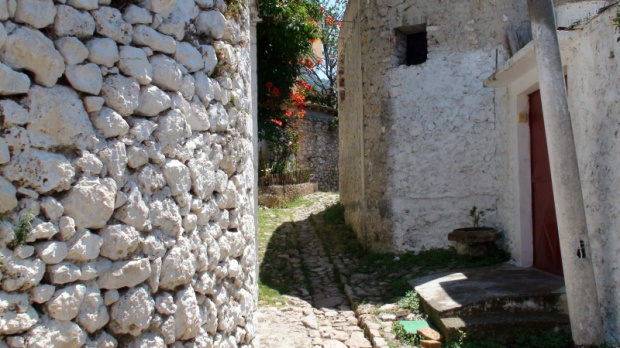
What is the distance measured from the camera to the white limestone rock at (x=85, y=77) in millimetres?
2221

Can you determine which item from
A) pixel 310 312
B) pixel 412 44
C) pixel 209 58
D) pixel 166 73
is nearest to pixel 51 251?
pixel 166 73

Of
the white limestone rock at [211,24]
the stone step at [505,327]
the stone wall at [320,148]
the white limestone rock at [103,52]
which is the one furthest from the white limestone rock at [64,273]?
the stone wall at [320,148]

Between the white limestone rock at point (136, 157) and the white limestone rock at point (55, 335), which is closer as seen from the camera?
the white limestone rock at point (55, 335)

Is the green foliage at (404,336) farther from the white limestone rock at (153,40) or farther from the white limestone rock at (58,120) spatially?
the white limestone rock at (58,120)

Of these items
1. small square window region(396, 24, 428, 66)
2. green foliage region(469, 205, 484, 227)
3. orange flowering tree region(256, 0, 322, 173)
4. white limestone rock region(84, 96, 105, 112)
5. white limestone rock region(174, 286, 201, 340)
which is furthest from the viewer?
small square window region(396, 24, 428, 66)

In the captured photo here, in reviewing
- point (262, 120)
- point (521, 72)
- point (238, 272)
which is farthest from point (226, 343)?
point (262, 120)

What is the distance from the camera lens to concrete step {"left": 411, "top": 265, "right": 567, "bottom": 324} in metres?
4.77

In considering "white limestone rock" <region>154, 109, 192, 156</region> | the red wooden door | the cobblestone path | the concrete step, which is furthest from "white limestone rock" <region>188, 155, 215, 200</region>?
the red wooden door

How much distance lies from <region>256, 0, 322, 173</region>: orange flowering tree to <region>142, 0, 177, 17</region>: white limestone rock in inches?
169

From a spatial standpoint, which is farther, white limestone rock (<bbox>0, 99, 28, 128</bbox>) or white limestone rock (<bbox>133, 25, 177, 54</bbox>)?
white limestone rock (<bbox>133, 25, 177, 54</bbox>)

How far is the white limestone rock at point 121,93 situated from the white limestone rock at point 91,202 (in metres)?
0.33

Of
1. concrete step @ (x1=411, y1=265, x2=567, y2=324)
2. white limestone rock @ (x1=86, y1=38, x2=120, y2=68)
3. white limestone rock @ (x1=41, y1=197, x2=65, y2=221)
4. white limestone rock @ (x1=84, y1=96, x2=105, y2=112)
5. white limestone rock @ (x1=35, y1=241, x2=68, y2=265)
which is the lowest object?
concrete step @ (x1=411, y1=265, x2=567, y2=324)

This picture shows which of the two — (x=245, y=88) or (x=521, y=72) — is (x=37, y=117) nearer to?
(x=245, y=88)

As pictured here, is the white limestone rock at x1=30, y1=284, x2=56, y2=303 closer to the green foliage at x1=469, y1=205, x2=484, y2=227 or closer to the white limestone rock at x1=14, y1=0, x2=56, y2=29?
the white limestone rock at x1=14, y1=0, x2=56, y2=29
